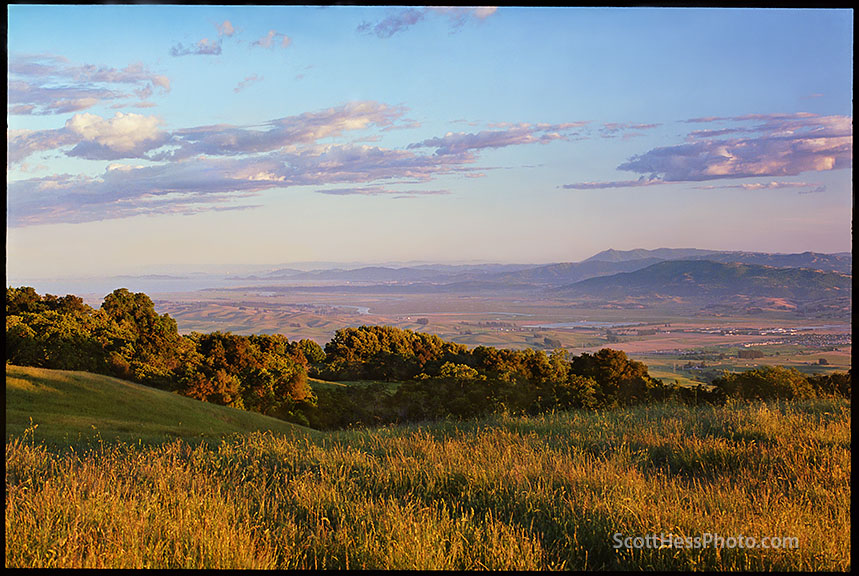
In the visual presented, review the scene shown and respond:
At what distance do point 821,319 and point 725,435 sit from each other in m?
6.11

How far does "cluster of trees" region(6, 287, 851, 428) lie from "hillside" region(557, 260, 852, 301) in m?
1.68

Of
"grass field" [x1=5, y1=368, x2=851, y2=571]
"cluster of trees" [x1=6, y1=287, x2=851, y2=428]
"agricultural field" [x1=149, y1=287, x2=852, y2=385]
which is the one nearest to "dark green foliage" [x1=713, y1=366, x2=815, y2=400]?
"cluster of trees" [x1=6, y1=287, x2=851, y2=428]

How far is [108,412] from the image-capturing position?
11445mm

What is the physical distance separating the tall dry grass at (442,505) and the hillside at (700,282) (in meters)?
8.11

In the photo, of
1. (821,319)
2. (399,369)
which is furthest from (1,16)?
(399,369)

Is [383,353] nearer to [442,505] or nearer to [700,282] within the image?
[700,282]

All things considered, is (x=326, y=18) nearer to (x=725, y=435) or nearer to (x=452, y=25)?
(x=452, y=25)

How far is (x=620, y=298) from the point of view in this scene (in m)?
14.8

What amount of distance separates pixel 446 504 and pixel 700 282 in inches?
477

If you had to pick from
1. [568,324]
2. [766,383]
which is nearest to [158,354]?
[568,324]

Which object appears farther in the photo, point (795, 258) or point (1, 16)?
point (795, 258)

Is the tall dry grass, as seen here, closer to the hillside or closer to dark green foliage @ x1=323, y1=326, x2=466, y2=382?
the hillside

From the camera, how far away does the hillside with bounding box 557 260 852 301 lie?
14.2m

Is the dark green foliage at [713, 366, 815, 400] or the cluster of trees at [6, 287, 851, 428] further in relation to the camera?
the cluster of trees at [6, 287, 851, 428]
